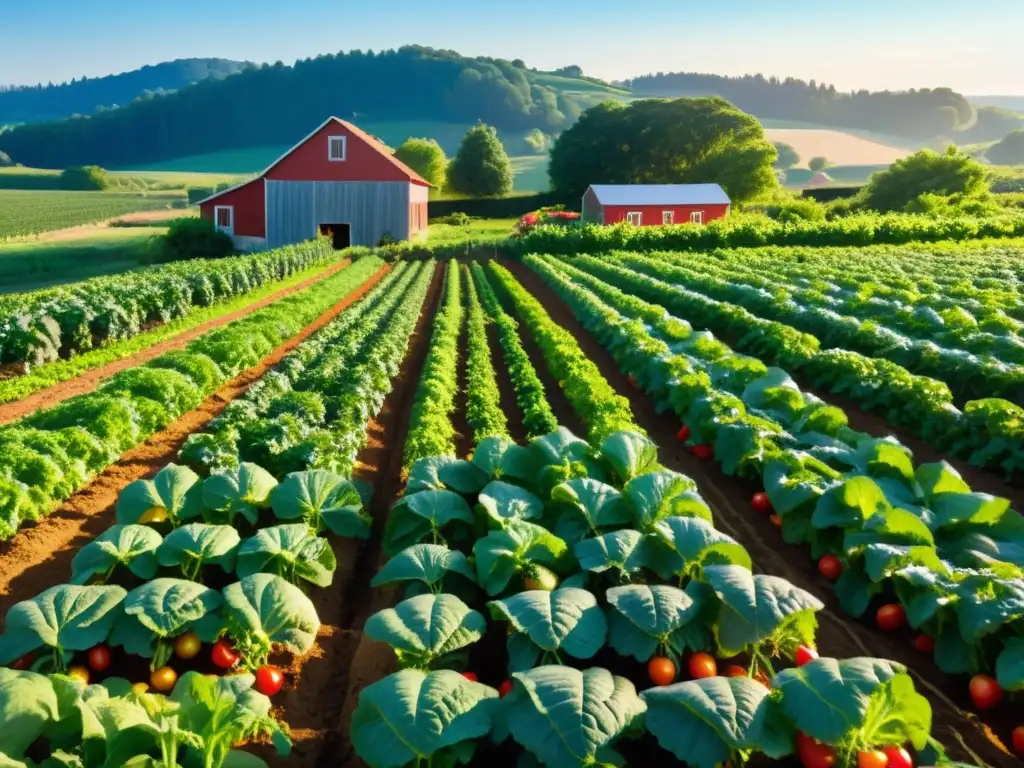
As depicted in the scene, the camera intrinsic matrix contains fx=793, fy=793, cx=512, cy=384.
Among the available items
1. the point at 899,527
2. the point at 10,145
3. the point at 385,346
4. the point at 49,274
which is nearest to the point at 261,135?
the point at 10,145

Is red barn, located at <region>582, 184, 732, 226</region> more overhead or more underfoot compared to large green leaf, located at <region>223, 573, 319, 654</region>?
more overhead

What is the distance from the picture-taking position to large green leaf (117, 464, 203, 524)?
6.25m

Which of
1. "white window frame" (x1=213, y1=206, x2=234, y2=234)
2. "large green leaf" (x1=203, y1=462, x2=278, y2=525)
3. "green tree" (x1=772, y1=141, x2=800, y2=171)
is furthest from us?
"green tree" (x1=772, y1=141, x2=800, y2=171)

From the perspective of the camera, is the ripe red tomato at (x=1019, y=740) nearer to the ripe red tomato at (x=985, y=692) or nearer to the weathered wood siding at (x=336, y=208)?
the ripe red tomato at (x=985, y=692)

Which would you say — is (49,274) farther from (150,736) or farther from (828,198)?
(828,198)

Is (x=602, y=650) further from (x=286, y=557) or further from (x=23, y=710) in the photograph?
(x=23, y=710)

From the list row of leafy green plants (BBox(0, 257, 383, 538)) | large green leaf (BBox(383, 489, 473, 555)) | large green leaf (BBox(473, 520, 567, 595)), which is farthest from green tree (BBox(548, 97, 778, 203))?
large green leaf (BBox(473, 520, 567, 595))

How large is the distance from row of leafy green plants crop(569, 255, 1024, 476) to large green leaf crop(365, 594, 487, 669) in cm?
687

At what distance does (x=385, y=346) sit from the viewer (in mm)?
13891

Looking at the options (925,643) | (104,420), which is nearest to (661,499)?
(925,643)

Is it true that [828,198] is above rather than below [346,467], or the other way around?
above

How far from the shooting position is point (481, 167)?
74875 mm

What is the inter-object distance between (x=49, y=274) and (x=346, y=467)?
32305 millimetres

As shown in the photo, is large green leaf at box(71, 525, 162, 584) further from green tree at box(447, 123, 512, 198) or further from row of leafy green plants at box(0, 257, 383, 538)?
green tree at box(447, 123, 512, 198)
